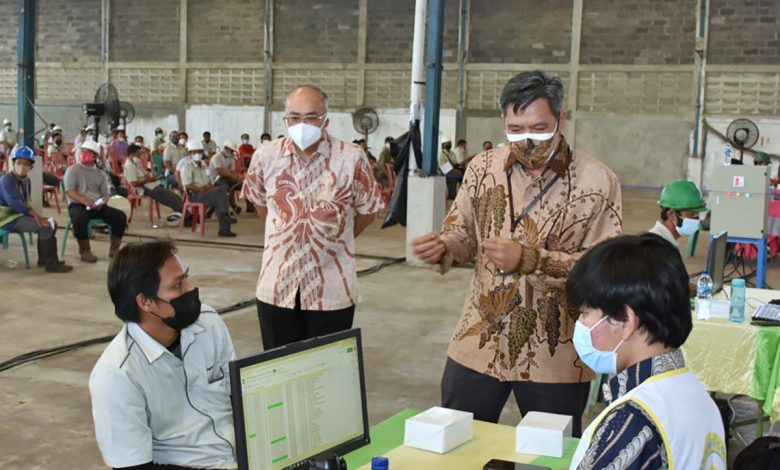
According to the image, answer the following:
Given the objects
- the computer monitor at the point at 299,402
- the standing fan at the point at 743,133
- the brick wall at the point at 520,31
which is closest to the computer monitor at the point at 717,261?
the computer monitor at the point at 299,402

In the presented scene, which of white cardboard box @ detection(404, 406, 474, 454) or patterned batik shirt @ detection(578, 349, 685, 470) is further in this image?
white cardboard box @ detection(404, 406, 474, 454)

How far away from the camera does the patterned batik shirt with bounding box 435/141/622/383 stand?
8.35ft

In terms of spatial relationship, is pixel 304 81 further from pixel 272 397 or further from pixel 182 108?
pixel 272 397

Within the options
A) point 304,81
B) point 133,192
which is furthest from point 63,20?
point 133,192

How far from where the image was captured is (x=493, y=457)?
2.26 m

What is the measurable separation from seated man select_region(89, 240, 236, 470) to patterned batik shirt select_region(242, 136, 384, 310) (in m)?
0.89

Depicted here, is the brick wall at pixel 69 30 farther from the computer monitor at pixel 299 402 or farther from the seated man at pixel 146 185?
the computer monitor at pixel 299 402

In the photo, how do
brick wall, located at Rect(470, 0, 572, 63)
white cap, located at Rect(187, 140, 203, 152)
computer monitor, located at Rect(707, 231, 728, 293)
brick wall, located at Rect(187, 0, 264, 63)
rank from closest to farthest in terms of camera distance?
1. computer monitor, located at Rect(707, 231, 728, 293)
2. white cap, located at Rect(187, 140, 203, 152)
3. brick wall, located at Rect(470, 0, 572, 63)
4. brick wall, located at Rect(187, 0, 264, 63)

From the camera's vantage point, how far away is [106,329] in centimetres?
659

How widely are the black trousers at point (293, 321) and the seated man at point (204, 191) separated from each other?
837 centimetres

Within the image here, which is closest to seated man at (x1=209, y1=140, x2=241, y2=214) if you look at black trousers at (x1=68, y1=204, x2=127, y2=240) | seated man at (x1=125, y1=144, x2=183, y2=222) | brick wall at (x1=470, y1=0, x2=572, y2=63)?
seated man at (x1=125, y1=144, x2=183, y2=222)

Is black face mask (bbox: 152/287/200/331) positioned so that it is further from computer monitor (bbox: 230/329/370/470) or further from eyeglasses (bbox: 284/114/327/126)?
eyeglasses (bbox: 284/114/327/126)

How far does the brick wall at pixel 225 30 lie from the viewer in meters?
21.1

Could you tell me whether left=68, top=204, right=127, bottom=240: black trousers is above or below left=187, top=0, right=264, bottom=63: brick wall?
below
